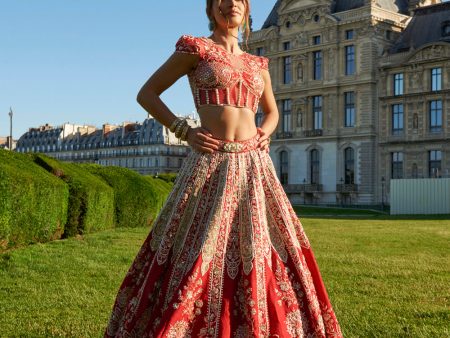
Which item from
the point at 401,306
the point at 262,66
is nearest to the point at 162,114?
the point at 262,66

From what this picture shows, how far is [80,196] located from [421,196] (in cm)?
2523

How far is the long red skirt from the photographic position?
3.82 metres

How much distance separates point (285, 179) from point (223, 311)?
56389mm

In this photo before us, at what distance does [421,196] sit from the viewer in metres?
36.3

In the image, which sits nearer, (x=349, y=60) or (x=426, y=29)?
(x=426, y=29)

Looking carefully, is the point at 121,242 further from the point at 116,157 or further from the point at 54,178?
the point at 116,157

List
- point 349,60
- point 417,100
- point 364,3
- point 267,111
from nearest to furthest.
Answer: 1. point 267,111
2. point 417,100
3. point 364,3
4. point 349,60

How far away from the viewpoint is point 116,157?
351ft

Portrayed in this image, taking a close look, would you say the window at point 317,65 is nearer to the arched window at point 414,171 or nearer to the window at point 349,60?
the window at point 349,60

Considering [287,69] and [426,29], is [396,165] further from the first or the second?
[287,69]

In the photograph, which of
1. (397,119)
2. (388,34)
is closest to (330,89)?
(388,34)

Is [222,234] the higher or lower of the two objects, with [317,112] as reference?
lower

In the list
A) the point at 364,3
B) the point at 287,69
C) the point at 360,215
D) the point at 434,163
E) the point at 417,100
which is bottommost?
the point at 360,215

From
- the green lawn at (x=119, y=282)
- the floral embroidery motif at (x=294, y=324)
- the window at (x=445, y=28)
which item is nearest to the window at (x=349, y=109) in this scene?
the window at (x=445, y=28)
